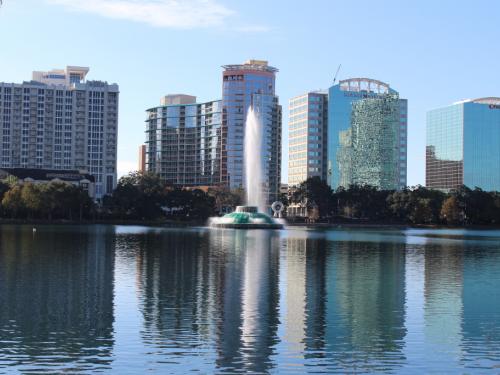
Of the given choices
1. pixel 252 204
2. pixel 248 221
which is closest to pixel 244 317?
pixel 248 221

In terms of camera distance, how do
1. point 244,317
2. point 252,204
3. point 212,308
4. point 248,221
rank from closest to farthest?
point 244,317
point 212,308
point 248,221
point 252,204

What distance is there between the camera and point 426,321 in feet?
115

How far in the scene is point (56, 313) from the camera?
35.2 m

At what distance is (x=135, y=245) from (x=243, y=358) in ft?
203

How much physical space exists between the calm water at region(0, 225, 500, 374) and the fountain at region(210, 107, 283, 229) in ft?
292

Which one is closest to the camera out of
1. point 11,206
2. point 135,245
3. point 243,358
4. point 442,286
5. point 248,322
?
point 243,358

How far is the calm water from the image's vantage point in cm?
2641

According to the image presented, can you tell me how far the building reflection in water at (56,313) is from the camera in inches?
1040

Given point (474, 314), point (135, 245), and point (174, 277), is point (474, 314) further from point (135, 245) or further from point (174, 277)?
point (135, 245)

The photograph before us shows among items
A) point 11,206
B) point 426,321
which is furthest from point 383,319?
point 11,206

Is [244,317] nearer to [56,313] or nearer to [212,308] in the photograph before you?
[212,308]

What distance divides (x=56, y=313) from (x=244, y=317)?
8.81 metres

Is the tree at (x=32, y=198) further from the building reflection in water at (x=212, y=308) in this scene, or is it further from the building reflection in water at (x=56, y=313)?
the building reflection in water at (x=56, y=313)

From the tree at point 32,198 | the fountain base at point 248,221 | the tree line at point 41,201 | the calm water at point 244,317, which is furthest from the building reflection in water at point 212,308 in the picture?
the tree line at point 41,201
